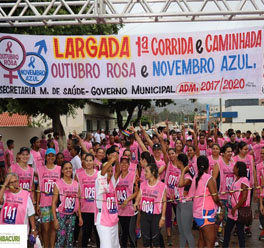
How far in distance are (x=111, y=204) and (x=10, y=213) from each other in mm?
1365

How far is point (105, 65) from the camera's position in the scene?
21.2 ft

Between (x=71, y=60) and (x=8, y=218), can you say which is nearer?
(x=8, y=218)

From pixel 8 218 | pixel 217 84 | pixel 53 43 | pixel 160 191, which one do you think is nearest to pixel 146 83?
pixel 217 84

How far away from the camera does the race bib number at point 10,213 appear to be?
4.63 meters

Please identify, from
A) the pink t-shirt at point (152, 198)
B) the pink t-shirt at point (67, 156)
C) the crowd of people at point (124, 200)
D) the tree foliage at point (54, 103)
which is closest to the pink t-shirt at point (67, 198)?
the crowd of people at point (124, 200)

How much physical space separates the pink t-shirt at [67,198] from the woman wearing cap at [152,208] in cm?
105

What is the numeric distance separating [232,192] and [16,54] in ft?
14.8

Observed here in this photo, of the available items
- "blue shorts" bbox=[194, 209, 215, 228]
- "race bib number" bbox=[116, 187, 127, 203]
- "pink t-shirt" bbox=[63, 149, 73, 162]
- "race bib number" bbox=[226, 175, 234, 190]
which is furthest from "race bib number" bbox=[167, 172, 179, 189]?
"pink t-shirt" bbox=[63, 149, 73, 162]

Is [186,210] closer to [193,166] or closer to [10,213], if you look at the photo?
[193,166]

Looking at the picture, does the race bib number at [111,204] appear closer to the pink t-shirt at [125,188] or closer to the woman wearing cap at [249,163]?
the pink t-shirt at [125,188]

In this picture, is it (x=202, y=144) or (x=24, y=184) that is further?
(x=202, y=144)

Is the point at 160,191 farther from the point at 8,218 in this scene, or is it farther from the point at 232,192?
the point at 8,218

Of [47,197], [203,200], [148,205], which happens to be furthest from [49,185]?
[203,200]

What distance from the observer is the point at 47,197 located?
18.0ft
